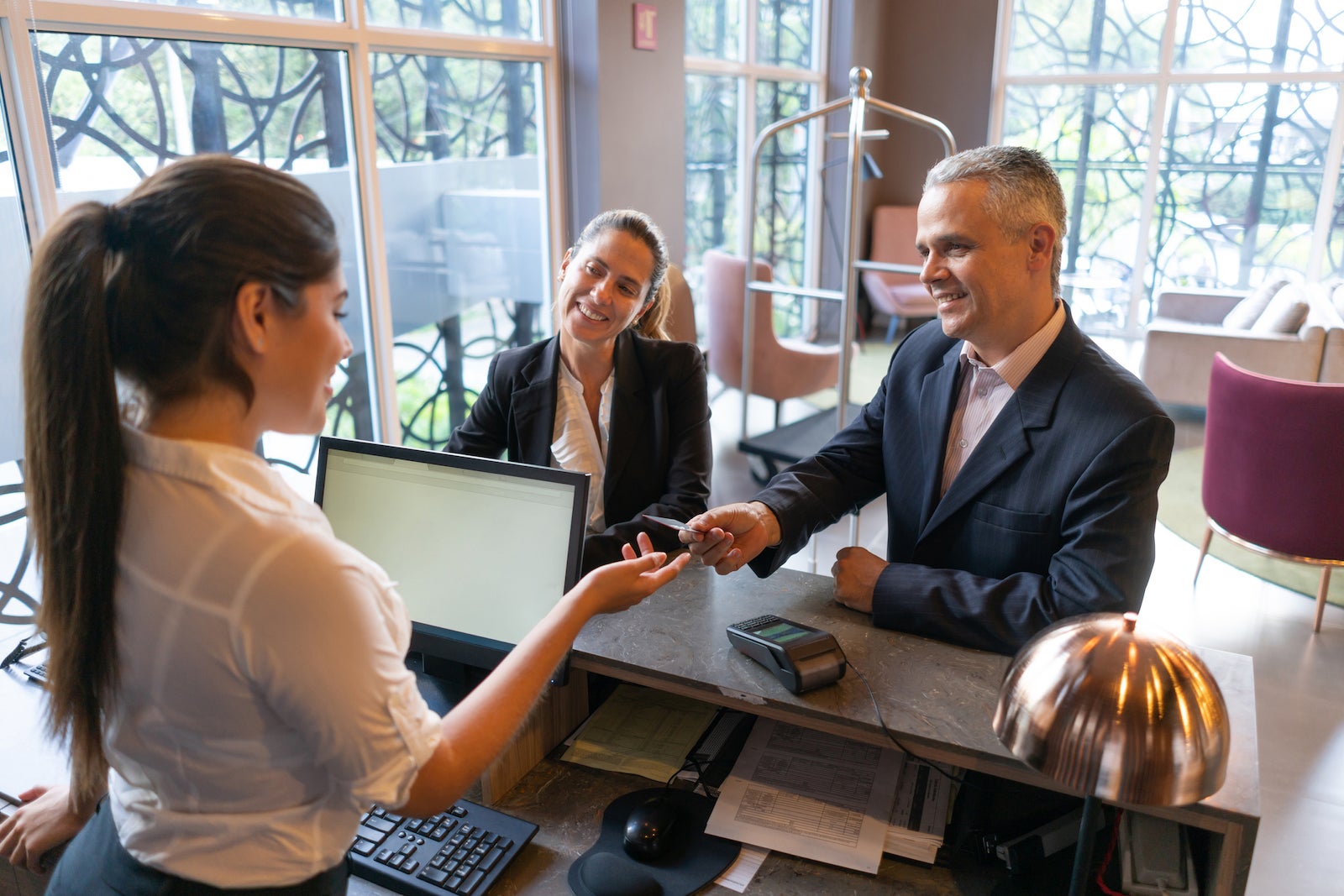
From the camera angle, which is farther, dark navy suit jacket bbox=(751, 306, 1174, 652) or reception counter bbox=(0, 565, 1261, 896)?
dark navy suit jacket bbox=(751, 306, 1174, 652)

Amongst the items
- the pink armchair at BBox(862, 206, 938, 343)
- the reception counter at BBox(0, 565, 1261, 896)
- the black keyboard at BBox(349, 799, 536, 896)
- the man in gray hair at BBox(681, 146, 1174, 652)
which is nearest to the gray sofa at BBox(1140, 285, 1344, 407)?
the pink armchair at BBox(862, 206, 938, 343)

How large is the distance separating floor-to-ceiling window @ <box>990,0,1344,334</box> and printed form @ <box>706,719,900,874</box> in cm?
689

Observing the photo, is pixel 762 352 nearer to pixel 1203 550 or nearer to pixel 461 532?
pixel 1203 550

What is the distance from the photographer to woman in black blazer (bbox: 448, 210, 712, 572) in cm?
188

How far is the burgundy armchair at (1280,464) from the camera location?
10.1 ft

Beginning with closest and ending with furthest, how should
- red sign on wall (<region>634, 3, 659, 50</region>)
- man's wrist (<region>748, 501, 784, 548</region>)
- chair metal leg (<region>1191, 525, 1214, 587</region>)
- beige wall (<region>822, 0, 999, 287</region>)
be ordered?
1. man's wrist (<region>748, 501, 784, 548</region>)
2. chair metal leg (<region>1191, 525, 1214, 587</region>)
3. red sign on wall (<region>634, 3, 659, 50</region>)
4. beige wall (<region>822, 0, 999, 287</region>)

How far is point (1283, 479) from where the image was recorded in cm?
318

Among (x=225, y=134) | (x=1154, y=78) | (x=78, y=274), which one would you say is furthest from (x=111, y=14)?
(x=1154, y=78)

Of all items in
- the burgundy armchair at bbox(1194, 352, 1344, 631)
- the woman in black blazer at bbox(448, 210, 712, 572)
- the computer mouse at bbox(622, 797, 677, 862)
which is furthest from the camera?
the burgundy armchair at bbox(1194, 352, 1344, 631)

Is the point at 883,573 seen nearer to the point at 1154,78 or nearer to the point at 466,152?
the point at 466,152

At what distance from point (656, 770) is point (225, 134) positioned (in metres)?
2.37

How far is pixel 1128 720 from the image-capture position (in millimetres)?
727

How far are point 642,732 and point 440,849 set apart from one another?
343mm

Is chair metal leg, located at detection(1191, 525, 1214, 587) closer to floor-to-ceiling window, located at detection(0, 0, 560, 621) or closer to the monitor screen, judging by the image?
floor-to-ceiling window, located at detection(0, 0, 560, 621)
